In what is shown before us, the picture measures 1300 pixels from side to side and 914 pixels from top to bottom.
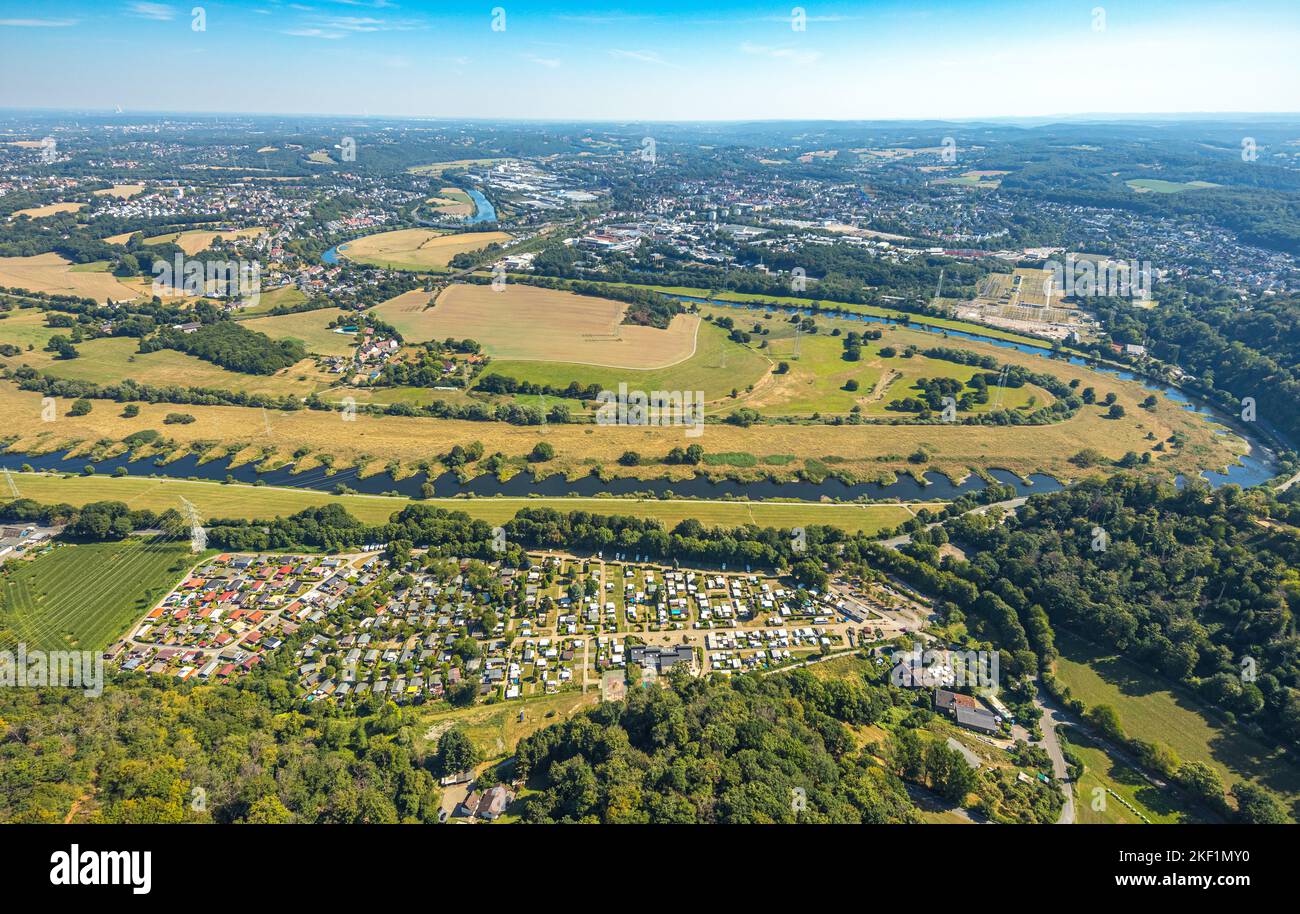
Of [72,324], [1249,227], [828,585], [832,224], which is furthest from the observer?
[832,224]

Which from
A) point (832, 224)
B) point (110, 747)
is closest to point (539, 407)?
point (110, 747)

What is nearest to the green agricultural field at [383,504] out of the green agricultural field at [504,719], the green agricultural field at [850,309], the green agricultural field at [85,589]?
the green agricultural field at [85,589]

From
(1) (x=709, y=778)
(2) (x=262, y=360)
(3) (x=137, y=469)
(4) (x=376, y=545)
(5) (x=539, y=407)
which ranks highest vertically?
(2) (x=262, y=360)

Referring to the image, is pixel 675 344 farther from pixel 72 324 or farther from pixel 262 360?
pixel 72 324

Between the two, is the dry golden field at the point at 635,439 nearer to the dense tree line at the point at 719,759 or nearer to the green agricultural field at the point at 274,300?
the dense tree line at the point at 719,759

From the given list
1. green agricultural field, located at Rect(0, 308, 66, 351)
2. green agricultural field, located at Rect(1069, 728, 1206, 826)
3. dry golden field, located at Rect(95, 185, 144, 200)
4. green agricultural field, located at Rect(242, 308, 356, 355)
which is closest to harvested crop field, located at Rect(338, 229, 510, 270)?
green agricultural field, located at Rect(242, 308, 356, 355)

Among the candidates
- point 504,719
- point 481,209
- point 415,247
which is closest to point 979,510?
point 504,719
